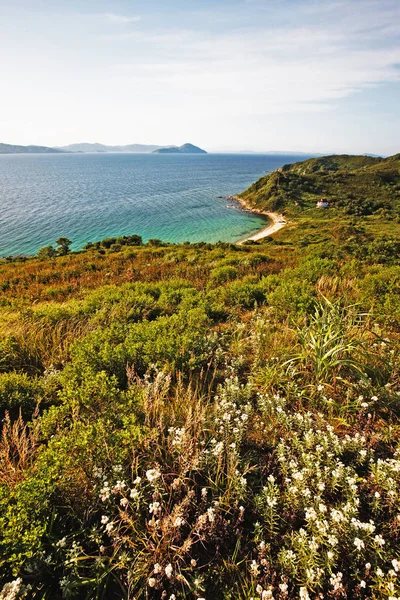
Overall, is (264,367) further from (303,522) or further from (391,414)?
(303,522)

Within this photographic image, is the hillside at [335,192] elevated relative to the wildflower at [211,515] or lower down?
elevated

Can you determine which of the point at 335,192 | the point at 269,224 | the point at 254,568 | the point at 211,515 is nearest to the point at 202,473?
the point at 211,515

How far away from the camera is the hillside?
9094 cm

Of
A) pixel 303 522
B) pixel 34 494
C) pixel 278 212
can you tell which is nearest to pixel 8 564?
pixel 34 494

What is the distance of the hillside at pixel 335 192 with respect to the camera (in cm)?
9094

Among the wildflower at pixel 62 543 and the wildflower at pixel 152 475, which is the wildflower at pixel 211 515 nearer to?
the wildflower at pixel 152 475

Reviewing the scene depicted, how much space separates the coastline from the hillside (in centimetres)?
273

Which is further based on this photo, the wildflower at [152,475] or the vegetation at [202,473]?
the wildflower at [152,475]

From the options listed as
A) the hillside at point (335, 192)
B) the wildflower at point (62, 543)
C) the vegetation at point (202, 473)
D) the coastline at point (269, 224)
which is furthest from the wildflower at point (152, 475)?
the hillside at point (335, 192)

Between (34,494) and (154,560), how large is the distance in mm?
1095

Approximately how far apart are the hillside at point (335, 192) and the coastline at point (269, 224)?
2.73 m

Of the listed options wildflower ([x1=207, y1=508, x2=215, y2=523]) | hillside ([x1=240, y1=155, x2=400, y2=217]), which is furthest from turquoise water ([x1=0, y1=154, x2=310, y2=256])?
wildflower ([x1=207, y1=508, x2=215, y2=523])

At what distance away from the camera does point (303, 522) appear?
274 centimetres

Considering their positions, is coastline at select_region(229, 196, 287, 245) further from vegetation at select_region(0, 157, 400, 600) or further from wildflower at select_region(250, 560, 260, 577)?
wildflower at select_region(250, 560, 260, 577)
